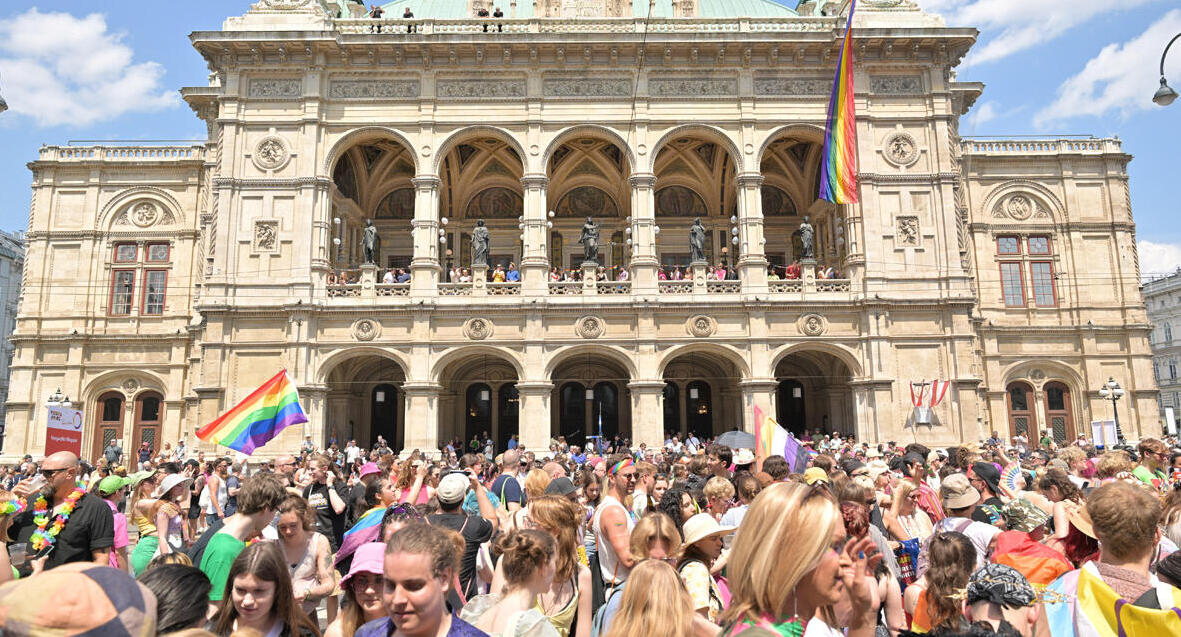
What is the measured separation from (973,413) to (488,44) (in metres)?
20.8

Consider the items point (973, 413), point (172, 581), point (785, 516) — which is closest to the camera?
point (785, 516)

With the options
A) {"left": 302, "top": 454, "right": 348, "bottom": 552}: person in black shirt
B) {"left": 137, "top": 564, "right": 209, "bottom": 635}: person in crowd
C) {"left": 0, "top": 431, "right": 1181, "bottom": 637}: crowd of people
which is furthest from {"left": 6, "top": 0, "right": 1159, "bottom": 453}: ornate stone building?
{"left": 137, "top": 564, "right": 209, "bottom": 635}: person in crowd

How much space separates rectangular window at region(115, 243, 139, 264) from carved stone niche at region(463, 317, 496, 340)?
16.0 meters

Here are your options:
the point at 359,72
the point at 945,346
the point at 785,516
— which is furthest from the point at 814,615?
the point at 359,72

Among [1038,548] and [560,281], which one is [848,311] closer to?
[560,281]

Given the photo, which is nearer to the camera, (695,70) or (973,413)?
(973,413)

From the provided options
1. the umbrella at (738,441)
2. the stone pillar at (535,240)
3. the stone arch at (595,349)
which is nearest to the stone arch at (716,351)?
the stone arch at (595,349)

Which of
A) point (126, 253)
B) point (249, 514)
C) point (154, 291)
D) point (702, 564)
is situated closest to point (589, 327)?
point (154, 291)

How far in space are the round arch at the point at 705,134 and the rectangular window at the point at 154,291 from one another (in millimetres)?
20549

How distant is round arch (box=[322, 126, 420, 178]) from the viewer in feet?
89.3

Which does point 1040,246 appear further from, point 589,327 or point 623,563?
point 623,563

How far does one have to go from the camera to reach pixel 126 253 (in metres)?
32.1

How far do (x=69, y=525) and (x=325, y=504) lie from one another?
2.70m

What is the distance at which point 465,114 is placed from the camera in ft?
90.5
